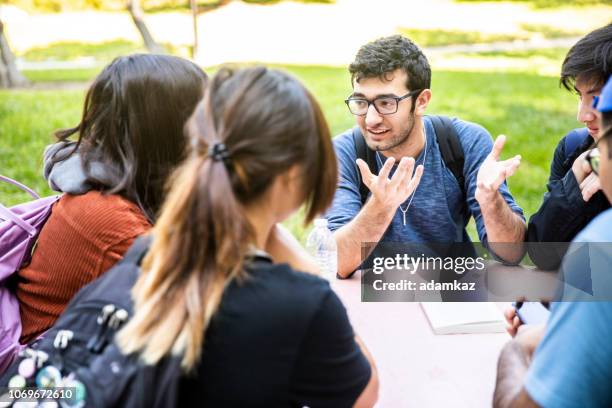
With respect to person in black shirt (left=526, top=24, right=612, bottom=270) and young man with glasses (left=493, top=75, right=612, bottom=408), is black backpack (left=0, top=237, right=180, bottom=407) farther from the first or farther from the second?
person in black shirt (left=526, top=24, right=612, bottom=270)

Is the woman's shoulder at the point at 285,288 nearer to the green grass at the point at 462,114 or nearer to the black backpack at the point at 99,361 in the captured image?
the black backpack at the point at 99,361

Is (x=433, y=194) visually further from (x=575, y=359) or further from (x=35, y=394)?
(x=35, y=394)

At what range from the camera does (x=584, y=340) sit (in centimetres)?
108

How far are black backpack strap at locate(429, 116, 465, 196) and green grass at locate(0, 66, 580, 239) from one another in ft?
6.47

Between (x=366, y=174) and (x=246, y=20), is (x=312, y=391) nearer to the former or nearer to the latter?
(x=366, y=174)

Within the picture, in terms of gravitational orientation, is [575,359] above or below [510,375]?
above

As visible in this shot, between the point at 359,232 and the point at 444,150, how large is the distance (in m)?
0.55

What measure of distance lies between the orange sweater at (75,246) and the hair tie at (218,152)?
530 mm

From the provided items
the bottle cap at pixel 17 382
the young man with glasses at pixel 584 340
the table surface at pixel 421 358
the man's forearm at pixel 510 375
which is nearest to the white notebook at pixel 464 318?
the table surface at pixel 421 358

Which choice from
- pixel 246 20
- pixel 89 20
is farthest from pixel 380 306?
pixel 89 20

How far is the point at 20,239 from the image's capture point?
1.75 m

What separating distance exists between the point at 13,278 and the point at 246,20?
13.8m

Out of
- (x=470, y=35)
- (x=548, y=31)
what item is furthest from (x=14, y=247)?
(x=548, y=31)

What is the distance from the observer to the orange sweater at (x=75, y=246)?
5.23ft
